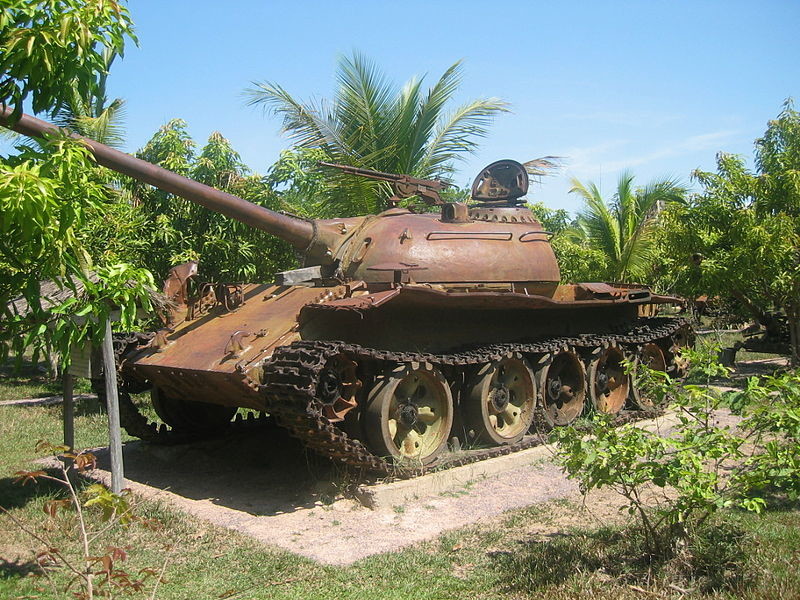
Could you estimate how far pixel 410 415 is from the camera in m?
8.05

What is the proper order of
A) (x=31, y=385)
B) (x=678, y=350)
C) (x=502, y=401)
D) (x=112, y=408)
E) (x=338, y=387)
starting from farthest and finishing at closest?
(x=31, y=385) < (x=678, y=350) < (x=502, y=401) < (x=338, y=387) < (x=112, y=408)

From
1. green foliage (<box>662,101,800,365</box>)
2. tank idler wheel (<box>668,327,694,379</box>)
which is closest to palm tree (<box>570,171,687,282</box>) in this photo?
green foliage (<box>662,101,800,365</box>)

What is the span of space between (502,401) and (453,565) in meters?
3.73

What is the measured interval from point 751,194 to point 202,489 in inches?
431

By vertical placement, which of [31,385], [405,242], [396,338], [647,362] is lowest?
[31,385]

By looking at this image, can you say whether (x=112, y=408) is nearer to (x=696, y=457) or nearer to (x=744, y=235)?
(x=696, y=457)

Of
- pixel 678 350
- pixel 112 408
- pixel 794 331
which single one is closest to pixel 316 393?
pixel 112 408

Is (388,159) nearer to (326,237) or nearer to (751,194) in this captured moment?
(326,237)

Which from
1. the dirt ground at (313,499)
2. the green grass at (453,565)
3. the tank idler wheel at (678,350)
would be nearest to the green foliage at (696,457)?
the green grass at (453,565)

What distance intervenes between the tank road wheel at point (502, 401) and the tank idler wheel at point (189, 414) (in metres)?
3.10

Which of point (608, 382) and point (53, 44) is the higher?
point (53, 44)

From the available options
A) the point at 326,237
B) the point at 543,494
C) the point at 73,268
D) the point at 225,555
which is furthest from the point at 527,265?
the point at 73,268

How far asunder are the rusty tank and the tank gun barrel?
2 centimetres

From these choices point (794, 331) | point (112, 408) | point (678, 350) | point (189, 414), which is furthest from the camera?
point (794, 331)
